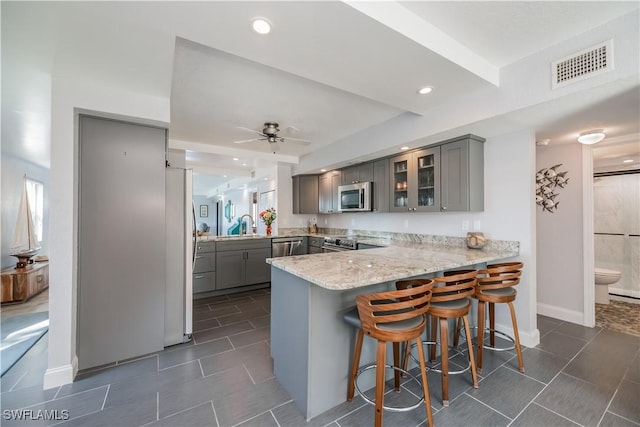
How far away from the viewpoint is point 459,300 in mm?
1934

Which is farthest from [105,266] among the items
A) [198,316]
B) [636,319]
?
[636,319]

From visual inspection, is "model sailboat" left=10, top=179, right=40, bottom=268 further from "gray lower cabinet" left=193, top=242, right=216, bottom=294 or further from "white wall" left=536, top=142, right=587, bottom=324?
"white wall" left=536, top=142, right=587, bottom=324

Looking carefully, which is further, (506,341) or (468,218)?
(468,218)

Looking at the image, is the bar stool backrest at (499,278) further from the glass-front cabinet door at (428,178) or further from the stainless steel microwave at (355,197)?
the stainless steel microwave at (355,197)

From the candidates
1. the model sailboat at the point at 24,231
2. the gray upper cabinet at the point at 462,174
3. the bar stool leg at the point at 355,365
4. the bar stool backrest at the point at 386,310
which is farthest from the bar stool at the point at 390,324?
the model sailboat at the point at 24,231

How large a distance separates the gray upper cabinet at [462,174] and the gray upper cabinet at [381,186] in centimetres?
90

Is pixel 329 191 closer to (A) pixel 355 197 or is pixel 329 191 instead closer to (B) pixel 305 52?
(A) pixel 355 197

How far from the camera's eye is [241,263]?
457 cm

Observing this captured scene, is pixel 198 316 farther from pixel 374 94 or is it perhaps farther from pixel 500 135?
pixel 500 135

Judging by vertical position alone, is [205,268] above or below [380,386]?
above

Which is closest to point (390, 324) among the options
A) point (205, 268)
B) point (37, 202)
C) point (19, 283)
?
point (205, 268)

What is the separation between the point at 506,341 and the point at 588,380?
69cm

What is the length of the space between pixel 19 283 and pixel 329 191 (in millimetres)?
5098

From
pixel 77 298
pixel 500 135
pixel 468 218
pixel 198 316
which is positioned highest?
pixel 500 135
